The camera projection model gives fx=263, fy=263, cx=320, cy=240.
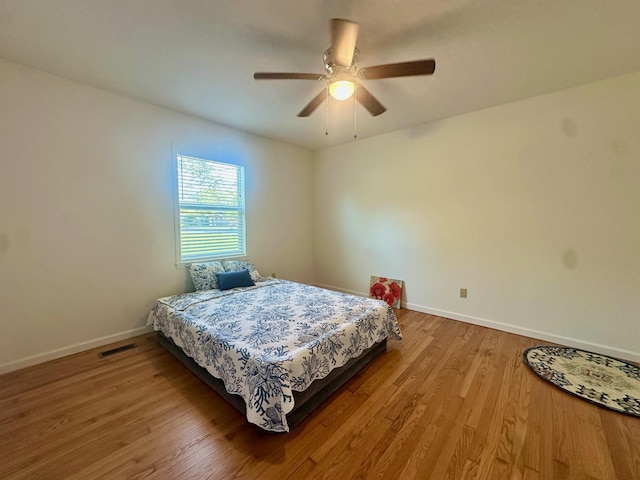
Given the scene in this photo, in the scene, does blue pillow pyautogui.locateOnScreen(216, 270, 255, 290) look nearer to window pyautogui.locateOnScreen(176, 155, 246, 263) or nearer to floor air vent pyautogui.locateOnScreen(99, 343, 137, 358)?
window pyautogui.locateOnScreen(176, 155, 246, 263)

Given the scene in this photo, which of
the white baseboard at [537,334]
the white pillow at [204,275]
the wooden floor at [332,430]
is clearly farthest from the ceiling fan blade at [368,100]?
the white baseboard at [537,334]

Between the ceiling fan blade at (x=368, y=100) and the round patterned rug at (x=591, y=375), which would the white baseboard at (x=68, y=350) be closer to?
the ceiling fan blade at (x=368, y=100)

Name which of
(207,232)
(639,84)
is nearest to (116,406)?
(207,232)

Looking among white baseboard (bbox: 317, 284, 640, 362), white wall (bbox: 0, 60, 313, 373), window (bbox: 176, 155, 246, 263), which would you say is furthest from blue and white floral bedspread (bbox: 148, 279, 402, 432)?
white baseboard (bbox: 317, 284, 640, 362)

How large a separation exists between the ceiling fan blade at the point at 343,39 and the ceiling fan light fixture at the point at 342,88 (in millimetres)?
132

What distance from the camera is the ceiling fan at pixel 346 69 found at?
1.52 m

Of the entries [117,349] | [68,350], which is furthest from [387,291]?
[68,350]

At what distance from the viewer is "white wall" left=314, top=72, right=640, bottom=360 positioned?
2.48 m

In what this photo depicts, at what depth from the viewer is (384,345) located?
105 inches

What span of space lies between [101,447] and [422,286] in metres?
3.56

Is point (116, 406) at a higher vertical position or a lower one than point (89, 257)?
lower

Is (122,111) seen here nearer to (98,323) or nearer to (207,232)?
(207,232)

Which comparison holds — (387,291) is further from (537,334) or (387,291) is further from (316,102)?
(316,102)

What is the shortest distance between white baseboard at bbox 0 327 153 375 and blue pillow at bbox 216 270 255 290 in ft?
3.11
